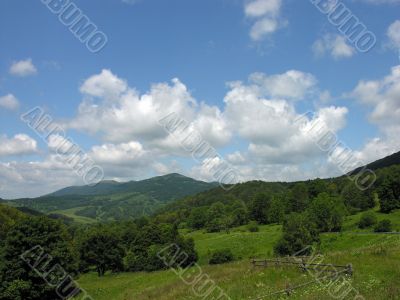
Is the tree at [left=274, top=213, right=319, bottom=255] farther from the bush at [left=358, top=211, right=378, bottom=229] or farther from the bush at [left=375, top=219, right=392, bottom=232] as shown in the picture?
the bush at [left=358, top=211, right=378, bottom=229]

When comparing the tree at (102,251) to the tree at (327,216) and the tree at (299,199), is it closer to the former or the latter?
the tree at (327,216)

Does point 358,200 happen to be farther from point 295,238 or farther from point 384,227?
point 295,238

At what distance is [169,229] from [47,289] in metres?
67.7

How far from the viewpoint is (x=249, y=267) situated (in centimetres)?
3769

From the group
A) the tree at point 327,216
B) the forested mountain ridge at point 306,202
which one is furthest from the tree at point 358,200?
the tree at point 327,216

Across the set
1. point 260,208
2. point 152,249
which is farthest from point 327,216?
point 260,208

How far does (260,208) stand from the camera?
15125 centimetres

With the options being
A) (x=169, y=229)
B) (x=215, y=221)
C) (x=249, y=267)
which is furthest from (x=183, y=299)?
(x=215, y=221)

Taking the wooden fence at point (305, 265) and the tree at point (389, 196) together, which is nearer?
the wooden fence at point (305, 265)

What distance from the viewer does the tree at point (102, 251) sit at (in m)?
94.4

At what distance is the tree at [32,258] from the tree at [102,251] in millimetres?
32262

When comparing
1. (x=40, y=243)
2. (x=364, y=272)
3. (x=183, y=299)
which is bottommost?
(x=364, y=272)

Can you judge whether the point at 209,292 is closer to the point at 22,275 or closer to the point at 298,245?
the point at 22,275

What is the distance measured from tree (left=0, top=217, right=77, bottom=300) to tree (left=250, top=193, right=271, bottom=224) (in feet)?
317
